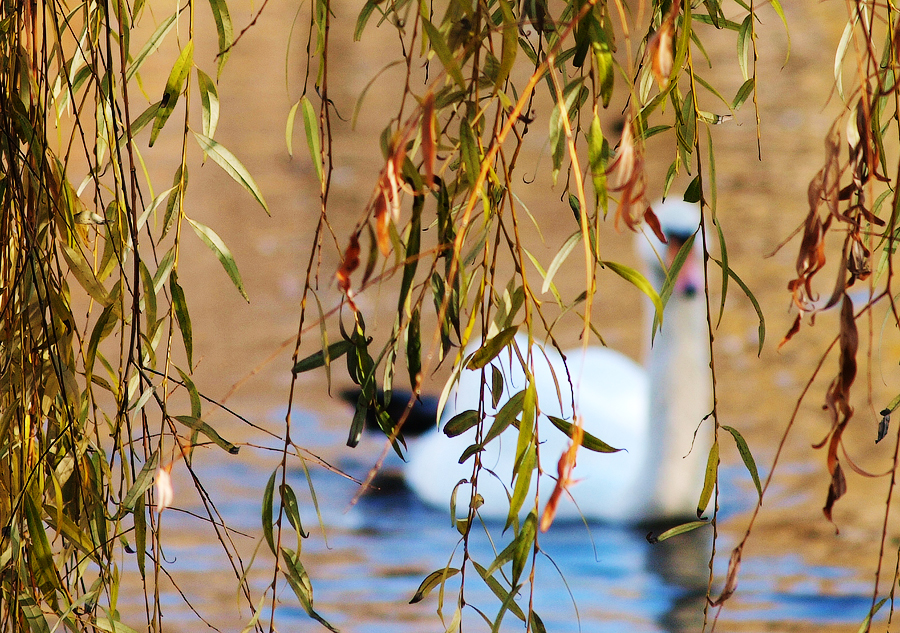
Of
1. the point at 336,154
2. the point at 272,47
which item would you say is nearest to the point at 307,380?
the point at 336,154

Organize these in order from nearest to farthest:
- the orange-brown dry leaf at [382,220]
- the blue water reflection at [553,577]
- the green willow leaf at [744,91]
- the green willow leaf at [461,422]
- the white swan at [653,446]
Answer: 1. the orange-brown dry leaf at [382,220]
2. the green willow leaf at [461,422]
3. the green willow leaf at [744,91]
4. the blue water reflection at [553,577]
5. the white swan at [653,446]

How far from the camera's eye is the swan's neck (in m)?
2.68

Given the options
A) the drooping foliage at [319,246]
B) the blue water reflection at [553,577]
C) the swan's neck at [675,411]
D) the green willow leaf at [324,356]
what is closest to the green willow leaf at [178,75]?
the drooping foliage at [319,246]

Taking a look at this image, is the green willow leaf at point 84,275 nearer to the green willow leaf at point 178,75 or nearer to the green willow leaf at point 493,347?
the green willow leaf at point 178,75

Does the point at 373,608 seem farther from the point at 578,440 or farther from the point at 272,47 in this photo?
the point at 272,47

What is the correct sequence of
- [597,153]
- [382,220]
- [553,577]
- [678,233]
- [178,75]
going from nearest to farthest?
1. [382,220]
2. [597,153]
3. [178,75]
4. [553,577]
5. [678,233]

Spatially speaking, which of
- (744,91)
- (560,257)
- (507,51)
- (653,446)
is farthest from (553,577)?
(507,51)

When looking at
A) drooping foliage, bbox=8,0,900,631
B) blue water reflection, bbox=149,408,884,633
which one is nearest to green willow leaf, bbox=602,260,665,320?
drooping foliage, bbox=8,0,900,631

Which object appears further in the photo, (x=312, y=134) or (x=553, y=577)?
(x=553, y=577)

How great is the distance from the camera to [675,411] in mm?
2684

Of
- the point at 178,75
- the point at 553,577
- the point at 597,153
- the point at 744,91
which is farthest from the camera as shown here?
the point at 553,577

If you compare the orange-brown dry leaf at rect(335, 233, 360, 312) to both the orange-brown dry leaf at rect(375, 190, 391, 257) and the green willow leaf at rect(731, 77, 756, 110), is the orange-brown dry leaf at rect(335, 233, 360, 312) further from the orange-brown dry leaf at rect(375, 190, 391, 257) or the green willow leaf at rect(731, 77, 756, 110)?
the green willow leaf at rect(731, 77, 756, 110)

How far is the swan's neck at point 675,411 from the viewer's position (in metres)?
2.68

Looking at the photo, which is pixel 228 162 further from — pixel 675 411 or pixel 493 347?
pixel 675 411
